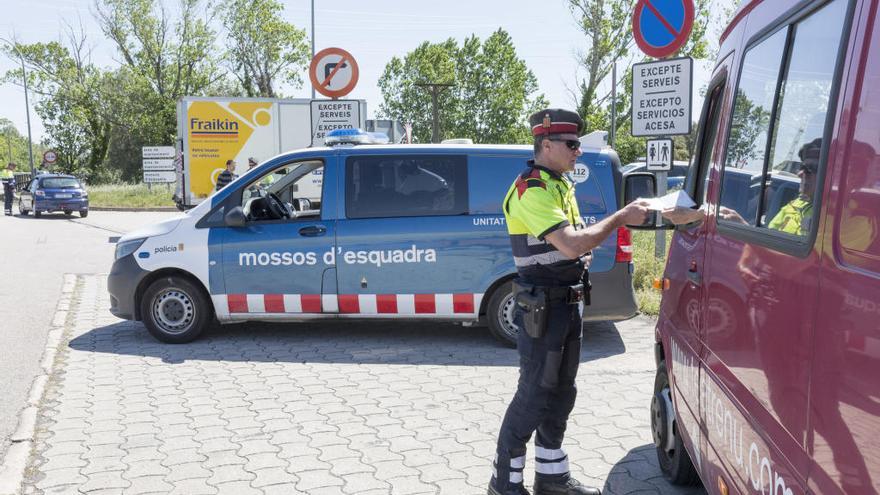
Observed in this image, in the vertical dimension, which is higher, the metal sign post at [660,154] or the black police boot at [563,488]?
the metal sign post at [660,154]

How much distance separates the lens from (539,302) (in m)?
3.54

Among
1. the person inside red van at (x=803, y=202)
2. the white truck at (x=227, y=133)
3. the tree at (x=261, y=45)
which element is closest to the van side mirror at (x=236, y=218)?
the person inside red van at (x=803, y=202)

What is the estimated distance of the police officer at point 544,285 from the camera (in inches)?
138

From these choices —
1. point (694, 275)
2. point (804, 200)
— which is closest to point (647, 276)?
point (694, 275)

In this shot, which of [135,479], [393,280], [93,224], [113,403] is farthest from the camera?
[93,224]

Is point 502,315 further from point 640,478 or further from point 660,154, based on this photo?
point 640,478

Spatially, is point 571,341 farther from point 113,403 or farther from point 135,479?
point 113,403

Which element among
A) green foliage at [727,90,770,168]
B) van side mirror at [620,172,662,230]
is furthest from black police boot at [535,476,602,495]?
green foliage at [727,90,770,168]

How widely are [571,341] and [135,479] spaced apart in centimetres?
238

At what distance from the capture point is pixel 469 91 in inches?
2808

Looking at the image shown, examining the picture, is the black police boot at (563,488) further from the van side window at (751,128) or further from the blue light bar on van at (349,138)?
the blue light bar on van at (349,138)

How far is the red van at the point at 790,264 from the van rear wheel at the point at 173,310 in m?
5.15

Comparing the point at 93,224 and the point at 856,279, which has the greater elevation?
the point at 856,279

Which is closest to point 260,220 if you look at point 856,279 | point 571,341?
point 571,341
